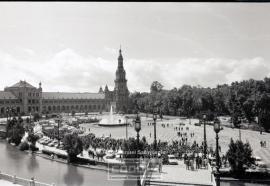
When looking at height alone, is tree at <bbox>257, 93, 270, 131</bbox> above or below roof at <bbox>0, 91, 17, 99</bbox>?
below

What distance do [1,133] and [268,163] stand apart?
156 feet

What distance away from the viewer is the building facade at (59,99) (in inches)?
4309

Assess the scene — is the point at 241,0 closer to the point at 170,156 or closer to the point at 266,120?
the point at 170,156

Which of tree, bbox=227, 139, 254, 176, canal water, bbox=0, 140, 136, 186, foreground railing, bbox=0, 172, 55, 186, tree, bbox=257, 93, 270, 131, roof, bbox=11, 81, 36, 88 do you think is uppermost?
roof, bbox=11, 81, 36, 88

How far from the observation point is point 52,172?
31.0m

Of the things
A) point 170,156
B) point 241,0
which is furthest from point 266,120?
point 241,0

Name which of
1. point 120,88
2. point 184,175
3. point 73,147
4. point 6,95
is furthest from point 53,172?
point 120,88

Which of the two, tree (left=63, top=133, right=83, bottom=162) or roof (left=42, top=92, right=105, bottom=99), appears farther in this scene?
roof (left=42, top=92, right=105, bottom=99)

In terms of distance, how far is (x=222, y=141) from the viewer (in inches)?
1746

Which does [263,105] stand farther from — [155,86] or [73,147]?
[155,86]

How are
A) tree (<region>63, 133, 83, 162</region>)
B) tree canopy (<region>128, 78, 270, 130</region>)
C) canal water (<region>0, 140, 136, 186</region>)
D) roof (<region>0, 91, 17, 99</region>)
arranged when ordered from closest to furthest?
canal water (<region>0, 140, 136, 186</region>)
tree (<region>63, 133, 83, 162</region>)
tree canopy (<region>128, 78, 270, 130</region>)
roof (<region>0, 91, 17, 99</region>)

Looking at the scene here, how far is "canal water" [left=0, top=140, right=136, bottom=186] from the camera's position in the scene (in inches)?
1064

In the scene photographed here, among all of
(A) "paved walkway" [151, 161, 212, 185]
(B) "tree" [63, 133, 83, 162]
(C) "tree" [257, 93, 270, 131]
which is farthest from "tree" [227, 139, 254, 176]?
(C) "tree" [257, 93, 270, 131]

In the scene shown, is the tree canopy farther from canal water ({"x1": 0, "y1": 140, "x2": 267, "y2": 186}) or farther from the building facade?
canal water ({"x1": 0, "y1": 140, "x2": 267, "y2": 186})
